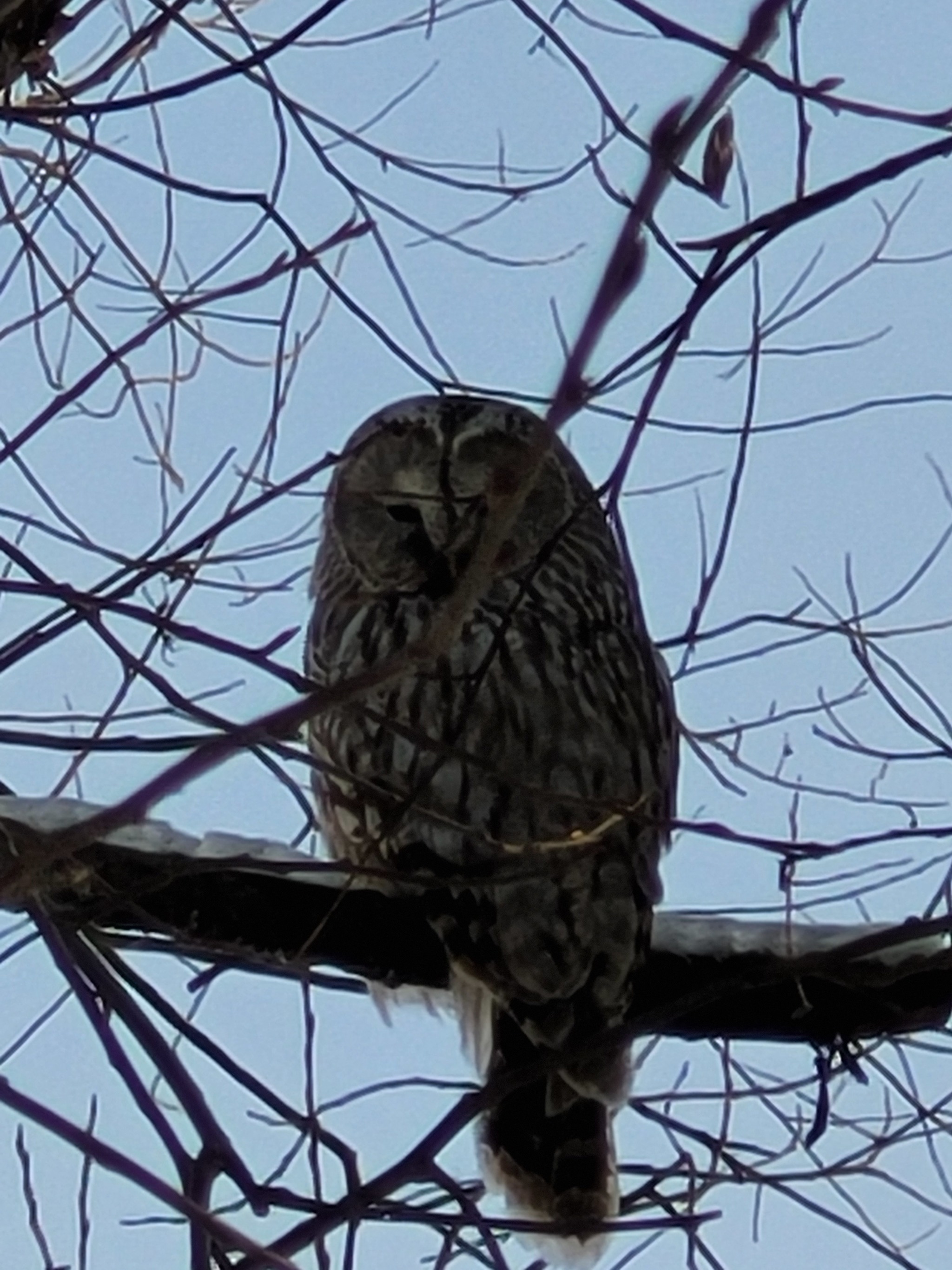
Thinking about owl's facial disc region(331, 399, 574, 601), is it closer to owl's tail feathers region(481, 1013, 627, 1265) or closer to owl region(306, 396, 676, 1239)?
owl region(306, 396, 676, 1239)

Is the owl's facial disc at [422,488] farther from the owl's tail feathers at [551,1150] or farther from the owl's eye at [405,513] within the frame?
the owl's tail feathers at [551,1150]

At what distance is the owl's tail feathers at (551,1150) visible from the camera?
12.6 ft

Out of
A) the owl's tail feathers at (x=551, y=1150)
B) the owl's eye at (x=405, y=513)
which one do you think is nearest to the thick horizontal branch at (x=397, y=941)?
the owl's tail feathers at (x=551, y=1150)

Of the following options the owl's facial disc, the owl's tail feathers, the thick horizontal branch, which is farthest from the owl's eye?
the owl's tail feathers

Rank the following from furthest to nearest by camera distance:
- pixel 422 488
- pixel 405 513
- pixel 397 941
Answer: pixel 422 488 < pixel 405 513 < pixel 397 941

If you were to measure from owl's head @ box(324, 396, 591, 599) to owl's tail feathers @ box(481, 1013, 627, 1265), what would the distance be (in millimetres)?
863

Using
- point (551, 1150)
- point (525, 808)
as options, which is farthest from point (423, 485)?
point (551, 1150)

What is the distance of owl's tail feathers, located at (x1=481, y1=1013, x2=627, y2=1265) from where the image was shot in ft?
12.6

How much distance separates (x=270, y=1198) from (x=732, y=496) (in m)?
0.82

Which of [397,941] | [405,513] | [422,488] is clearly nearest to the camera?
[397,941]

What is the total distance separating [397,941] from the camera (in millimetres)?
3771

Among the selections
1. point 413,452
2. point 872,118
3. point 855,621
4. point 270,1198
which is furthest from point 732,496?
point 413,452

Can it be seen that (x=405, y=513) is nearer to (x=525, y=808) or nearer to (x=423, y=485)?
(x=423, y=485)

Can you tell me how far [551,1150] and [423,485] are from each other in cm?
139
